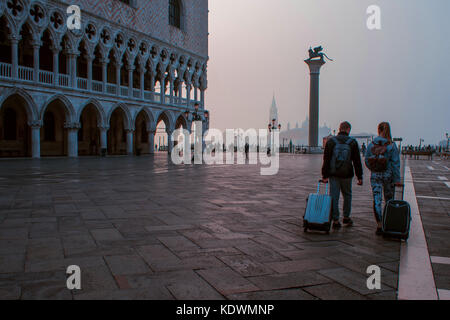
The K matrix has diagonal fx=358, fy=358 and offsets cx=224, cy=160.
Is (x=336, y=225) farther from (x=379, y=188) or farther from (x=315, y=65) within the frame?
(x=315, y=65)

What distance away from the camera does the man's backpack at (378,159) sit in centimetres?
475

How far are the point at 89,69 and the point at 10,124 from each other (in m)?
6.63

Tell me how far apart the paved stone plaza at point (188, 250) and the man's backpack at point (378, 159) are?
34.6 inches

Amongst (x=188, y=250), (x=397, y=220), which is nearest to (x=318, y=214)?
(x=397, y=220)

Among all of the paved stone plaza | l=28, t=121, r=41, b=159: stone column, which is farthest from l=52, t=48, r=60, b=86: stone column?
the paved stone plaza

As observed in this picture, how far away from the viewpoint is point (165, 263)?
11.0 feet

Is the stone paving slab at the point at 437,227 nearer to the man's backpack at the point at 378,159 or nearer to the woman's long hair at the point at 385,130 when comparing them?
the man's backpack at the point at 378,159

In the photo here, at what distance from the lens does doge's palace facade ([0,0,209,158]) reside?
2272 centimetres

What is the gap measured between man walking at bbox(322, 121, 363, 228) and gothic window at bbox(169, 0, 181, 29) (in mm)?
33681

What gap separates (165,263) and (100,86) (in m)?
27.5

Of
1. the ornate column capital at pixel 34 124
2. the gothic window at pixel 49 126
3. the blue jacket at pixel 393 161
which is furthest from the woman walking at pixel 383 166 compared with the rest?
the gothic window at pixel 49 126
